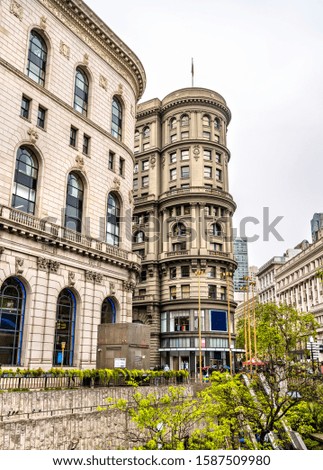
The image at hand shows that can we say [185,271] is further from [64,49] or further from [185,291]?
[64,49]

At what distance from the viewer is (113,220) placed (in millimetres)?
44156

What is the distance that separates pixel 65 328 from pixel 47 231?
8283 mm

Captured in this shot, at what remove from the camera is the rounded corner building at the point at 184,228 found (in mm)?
59312

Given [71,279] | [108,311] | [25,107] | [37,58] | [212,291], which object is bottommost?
[108,311]

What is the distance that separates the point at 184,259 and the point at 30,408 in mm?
43045

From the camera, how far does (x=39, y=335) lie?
31891 millimetres

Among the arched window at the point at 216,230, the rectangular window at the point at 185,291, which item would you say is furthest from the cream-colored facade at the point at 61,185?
the arched window at the point at 216,230

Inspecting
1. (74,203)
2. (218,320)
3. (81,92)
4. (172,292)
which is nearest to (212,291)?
(218,320)

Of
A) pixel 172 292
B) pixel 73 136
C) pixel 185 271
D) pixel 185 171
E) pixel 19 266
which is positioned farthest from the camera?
pixel 185 171

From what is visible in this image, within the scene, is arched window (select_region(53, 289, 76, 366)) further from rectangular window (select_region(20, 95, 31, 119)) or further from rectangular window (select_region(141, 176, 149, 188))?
rectangular window (select_region(141, 176, 149, 188))

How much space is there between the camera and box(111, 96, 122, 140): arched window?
46.3 metres

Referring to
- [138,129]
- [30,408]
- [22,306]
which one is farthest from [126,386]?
[138,129]

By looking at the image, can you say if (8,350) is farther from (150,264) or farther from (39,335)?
(150,264)
